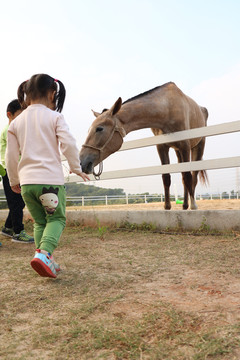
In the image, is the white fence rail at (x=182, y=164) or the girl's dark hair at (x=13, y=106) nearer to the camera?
the girl's dark hair at (x=13, y=106)

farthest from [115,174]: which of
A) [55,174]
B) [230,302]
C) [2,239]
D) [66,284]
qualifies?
[230,302]

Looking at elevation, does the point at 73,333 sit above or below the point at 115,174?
below

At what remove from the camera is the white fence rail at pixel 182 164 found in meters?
3.55

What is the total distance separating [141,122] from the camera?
A: 14.0 ft

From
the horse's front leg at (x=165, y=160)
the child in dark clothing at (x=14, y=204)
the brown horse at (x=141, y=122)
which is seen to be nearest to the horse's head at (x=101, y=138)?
the brown horse at (x=141, y=122)

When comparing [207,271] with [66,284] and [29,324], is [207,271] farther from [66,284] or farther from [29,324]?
[29,324]

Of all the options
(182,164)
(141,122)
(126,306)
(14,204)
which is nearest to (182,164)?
(182,164)

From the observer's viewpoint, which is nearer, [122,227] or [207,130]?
[207,130]

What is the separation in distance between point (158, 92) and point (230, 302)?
3.64 metres

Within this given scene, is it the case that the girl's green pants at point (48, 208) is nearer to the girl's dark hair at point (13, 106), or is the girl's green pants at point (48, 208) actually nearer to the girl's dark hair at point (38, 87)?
the girl's dark hair at point (38, 87)

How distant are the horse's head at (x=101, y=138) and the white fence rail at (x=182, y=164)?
507 millimetres

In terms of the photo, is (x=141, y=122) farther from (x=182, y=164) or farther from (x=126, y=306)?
(x=126, y=306)

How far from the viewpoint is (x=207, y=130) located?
12.3 ft

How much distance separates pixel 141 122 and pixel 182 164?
0.89m
